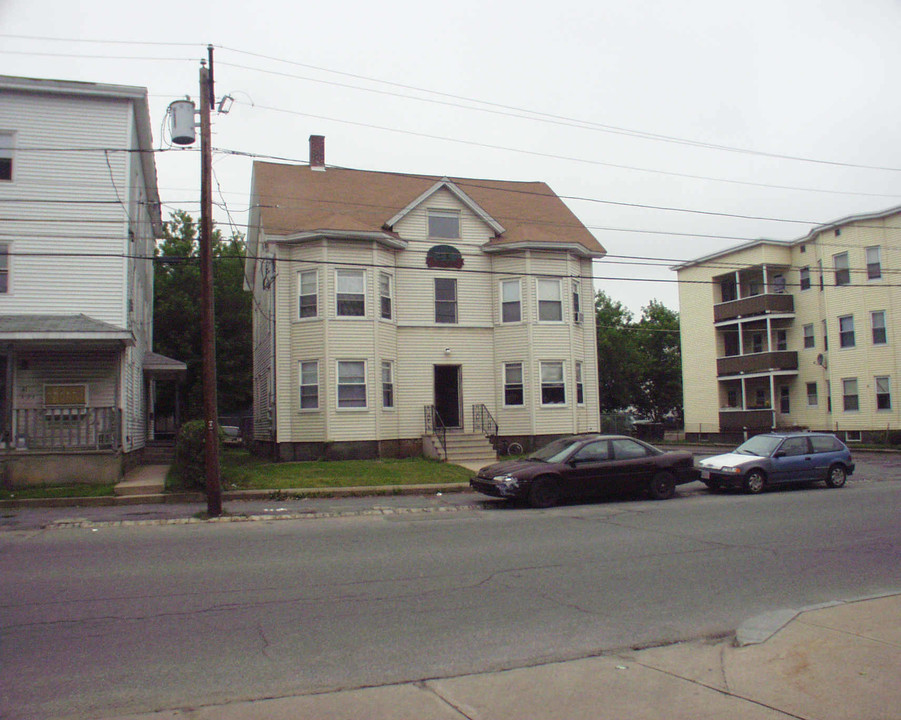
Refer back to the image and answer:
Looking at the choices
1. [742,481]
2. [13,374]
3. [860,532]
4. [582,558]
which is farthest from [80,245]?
[860,532]

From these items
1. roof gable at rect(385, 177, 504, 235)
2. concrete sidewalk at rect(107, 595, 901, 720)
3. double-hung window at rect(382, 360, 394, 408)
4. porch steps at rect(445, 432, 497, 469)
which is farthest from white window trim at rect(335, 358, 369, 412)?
concrete sidewalk at rect(107, 595, 901, 720)

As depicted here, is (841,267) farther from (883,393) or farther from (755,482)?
(755,482)

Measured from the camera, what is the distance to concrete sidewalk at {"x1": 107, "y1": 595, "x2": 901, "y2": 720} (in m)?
5.02

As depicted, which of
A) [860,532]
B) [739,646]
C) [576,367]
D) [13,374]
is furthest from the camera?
[576,367]

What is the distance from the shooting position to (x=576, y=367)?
28016 millimetres

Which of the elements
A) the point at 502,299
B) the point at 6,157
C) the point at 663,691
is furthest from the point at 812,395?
the point at 663,691

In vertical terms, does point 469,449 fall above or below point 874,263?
below

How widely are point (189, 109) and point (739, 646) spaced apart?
47.0 ft

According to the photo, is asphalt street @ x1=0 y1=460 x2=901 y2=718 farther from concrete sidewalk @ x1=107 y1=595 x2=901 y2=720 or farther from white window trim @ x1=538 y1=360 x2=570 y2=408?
white window trim @ x1=538 y1=360 x2=570 y2=408

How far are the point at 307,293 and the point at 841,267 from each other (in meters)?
28.8

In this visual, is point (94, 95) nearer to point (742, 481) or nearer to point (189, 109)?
point (189, 109)

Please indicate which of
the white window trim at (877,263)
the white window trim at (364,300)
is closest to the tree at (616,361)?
the white window trim at (877,263)

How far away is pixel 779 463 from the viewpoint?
18312 mm

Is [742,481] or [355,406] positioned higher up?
[355,406]
